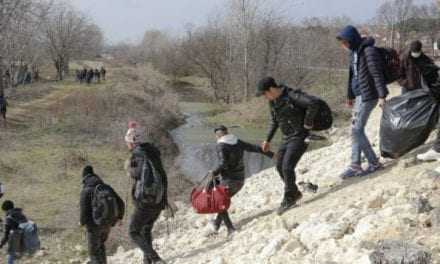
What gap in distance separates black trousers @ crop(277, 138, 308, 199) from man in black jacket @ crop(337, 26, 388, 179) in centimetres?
94

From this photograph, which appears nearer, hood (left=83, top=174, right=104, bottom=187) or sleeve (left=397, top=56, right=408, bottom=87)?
hood (left=83, top=174, right=104, bottom=187)

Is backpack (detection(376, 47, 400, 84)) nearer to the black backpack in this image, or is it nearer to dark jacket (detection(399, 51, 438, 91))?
dark jacket (detection(399, 51, 438, 91))

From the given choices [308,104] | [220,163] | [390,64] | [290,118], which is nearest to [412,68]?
[390,64]

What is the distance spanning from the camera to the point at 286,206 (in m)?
7.73

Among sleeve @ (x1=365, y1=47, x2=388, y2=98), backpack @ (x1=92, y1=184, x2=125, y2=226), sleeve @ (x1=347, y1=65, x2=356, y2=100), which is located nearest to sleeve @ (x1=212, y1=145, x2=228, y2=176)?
backpack @ (x1=92, y1=184, x2=125, y2=226)

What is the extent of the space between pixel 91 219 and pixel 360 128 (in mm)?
3816

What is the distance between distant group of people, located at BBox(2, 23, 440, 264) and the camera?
23.0 ft

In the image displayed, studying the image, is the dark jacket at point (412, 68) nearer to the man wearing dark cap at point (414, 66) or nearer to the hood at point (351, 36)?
the man wearing dark cap at point (414, 66)

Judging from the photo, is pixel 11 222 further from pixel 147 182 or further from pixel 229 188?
pixel 229 188

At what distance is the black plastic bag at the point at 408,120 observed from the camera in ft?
24.0

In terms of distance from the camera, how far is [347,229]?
5965 millimetres

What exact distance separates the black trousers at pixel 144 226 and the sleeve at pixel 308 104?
2199mm

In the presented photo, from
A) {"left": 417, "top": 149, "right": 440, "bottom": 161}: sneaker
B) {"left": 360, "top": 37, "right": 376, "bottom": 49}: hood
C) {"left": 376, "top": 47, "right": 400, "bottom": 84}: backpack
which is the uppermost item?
{"left": 360, "top": 37, "right": 376, "bottom": 49}: hood

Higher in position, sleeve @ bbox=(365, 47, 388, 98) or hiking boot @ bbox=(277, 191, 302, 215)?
sleeve @ bbox=(365, 47, 388, 98)
